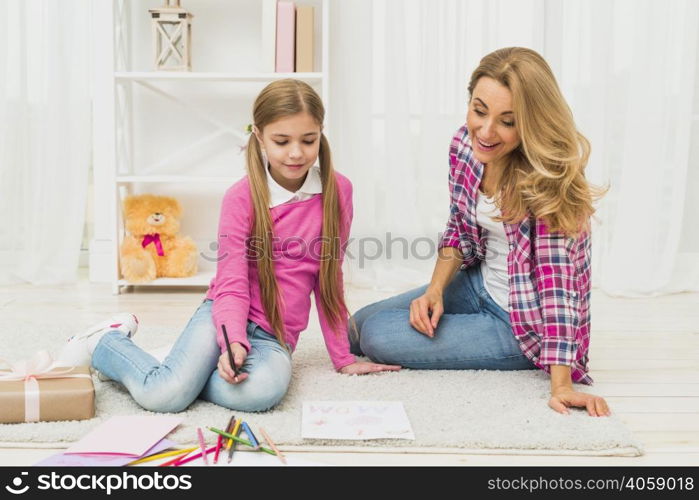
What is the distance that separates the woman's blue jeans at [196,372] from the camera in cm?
147

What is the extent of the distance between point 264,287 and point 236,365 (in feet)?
0.72

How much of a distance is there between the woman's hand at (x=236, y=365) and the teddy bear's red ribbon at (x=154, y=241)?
1410 mm

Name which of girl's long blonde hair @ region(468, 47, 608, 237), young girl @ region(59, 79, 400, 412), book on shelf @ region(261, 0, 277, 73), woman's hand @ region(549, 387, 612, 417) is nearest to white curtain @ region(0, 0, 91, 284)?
book on shelf @ region(261, 0, 277, 73)

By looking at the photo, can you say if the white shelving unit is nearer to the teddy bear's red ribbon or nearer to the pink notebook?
the teddy bear's red ribbon

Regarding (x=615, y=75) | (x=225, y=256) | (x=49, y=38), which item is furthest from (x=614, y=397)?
(x=49, y=38)

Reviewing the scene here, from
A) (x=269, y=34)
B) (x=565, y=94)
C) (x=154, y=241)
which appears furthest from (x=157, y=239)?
(x=565, y=94)

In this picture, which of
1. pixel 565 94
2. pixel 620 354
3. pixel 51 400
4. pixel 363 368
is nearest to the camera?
pixel 51 400

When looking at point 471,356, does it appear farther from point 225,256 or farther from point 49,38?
point 49,38

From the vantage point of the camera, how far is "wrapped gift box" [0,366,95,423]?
A: 4.62ft

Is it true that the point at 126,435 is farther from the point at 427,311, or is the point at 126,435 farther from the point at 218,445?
the point at 427,311

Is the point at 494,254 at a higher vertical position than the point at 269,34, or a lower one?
lower

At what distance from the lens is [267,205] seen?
5.32ft
